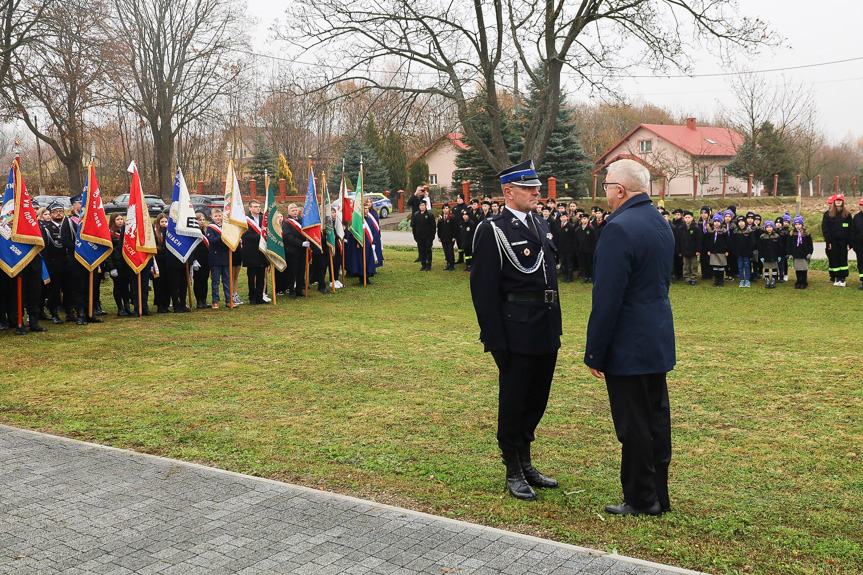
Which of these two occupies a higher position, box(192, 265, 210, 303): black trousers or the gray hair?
the gray hair

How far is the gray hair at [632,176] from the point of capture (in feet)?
15.8

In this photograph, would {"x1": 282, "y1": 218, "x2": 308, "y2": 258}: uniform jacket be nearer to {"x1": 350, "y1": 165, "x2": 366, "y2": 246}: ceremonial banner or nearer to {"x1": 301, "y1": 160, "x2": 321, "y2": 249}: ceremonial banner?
{"x1": 301, "y1": 160, "x2": 321, "y2": 249}: ceremonial banner

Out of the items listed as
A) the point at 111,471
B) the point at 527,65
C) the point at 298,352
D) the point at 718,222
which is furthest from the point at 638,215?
the point at 527,65

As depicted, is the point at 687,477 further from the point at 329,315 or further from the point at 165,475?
the point at 329,315

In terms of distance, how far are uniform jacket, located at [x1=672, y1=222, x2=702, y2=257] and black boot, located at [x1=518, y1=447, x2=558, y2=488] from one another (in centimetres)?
1513

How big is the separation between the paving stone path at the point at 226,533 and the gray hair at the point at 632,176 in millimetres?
2083

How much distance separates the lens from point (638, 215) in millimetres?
4719

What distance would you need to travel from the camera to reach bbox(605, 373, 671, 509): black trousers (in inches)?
185

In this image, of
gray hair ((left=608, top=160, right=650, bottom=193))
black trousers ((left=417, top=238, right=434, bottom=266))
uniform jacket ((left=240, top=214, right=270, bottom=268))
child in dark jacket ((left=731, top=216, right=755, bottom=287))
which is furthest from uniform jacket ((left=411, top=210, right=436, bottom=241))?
gray hair ((left=608, top=160, right=650, bottom=193))

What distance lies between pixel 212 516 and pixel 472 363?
5151 millimetres

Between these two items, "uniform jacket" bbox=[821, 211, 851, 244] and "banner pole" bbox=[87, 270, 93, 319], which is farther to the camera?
"uniform jacket" bbox=[821, 211, 851, 244]

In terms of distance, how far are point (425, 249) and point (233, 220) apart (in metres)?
9.19

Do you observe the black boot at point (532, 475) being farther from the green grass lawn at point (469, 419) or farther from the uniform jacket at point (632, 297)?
the uniform jacket at point (632, 297)

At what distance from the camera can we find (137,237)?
46.3ft
